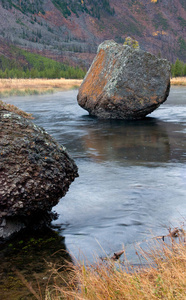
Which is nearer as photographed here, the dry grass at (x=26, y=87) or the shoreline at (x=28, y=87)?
the shoreline at (x=28, y=87)

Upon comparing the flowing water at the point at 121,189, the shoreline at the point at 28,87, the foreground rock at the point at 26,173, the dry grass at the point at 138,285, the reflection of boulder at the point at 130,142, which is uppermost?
the shoreline at the point at 28,87

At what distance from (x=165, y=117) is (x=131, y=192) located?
11256mm

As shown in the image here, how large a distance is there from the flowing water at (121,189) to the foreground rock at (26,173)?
56 cm

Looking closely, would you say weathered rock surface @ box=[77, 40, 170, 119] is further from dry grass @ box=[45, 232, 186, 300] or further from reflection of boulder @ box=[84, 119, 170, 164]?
dry grass @ box=[45, 232, 186, 300]

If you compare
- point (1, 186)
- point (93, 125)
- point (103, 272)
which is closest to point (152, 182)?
point (1, 186)

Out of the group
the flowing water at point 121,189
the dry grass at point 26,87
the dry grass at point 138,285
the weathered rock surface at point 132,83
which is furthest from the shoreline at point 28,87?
the dry grass at point 138,285

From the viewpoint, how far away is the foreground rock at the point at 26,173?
4570mm

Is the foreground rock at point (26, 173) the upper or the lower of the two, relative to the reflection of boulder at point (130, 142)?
upper

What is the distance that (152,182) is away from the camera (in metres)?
6.93

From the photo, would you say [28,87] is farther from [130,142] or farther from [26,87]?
[130,142]

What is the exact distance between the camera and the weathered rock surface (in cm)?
1481

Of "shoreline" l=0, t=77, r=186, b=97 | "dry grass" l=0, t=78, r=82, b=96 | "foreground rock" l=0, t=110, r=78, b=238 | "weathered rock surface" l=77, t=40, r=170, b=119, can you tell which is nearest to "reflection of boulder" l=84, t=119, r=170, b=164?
"weathered rock surface" l=77, t=40, r=170, b=119

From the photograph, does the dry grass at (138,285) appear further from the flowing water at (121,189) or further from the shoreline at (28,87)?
the shoreline at (28,87)

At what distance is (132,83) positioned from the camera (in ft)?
48.5
